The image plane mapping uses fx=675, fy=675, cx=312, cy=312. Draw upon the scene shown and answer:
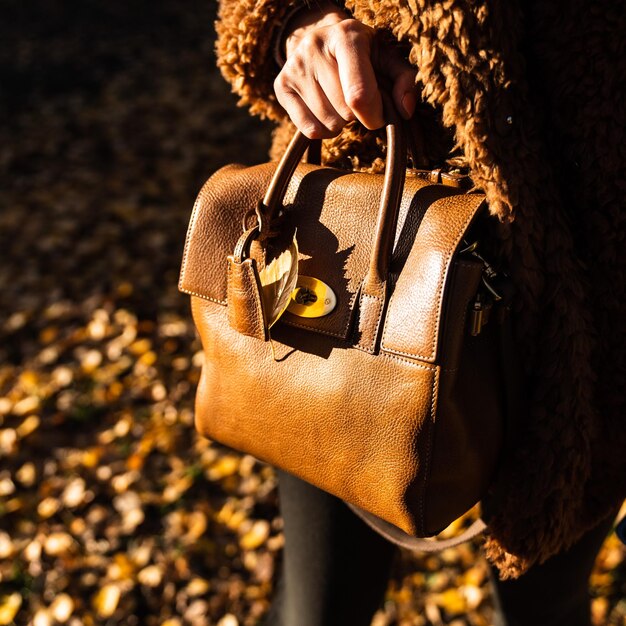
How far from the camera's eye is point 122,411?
2.80 metres

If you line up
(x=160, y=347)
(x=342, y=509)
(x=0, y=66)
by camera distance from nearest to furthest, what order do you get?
(x=342, y=509)
(x=160, y=347)
(x=0, y=66)

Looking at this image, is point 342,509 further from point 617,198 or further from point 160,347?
point 160,347

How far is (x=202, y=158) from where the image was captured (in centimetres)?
460

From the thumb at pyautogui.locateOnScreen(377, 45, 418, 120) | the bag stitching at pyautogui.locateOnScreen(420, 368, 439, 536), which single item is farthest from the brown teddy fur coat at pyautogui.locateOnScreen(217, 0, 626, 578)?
the bag stitching at pyautogui.locateOnScreen(420, 368, 439, 536)

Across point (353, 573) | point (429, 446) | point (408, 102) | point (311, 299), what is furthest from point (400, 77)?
point (353, 573)

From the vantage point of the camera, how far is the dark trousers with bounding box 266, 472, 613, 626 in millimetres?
1206

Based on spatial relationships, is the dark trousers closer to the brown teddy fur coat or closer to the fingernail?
the brown teddy fur coat

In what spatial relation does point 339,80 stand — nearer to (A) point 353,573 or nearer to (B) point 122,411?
(A) point 353,573

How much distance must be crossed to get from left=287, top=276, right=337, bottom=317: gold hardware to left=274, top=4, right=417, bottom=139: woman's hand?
0.70ft

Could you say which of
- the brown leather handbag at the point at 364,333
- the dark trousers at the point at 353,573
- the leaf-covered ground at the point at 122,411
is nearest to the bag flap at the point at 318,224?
the brown leather handbag at the point at 364,333

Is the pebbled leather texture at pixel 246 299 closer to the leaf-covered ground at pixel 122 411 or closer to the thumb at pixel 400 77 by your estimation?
the thumb at pixel 400 77

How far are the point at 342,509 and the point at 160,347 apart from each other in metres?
2.05

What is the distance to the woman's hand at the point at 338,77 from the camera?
0.89 metres

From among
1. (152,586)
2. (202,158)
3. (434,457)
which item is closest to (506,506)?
(434,457)
